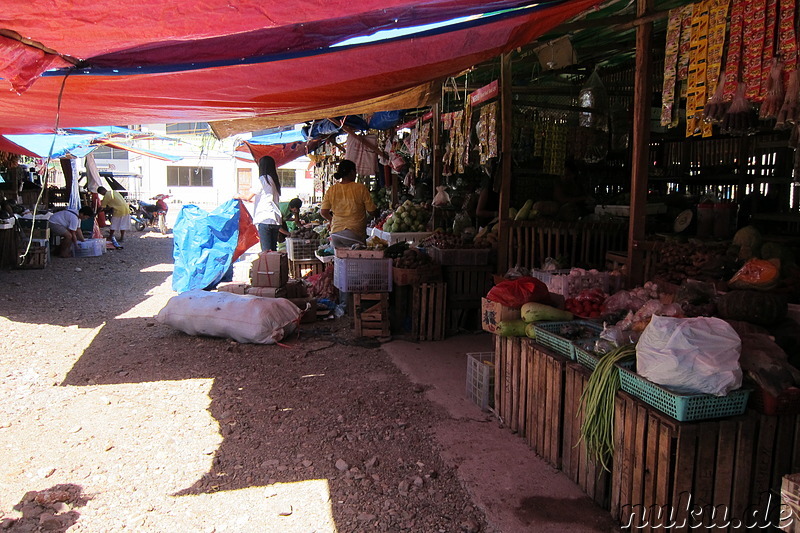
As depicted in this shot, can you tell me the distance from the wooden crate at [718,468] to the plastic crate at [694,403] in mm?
35

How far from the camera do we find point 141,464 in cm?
393

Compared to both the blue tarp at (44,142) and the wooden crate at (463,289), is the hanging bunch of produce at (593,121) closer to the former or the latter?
the wooden crate at (463,289)

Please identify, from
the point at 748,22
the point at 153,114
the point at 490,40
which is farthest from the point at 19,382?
the point at 748,22

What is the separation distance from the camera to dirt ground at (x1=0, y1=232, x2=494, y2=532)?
334 cm

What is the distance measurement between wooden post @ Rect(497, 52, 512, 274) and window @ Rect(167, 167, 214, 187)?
97.1 feet

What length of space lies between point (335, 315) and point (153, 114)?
3.85 m

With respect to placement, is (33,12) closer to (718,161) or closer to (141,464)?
(141,464)

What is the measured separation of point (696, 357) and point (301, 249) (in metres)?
8.94

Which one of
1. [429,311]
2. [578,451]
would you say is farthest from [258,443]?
[429,311]

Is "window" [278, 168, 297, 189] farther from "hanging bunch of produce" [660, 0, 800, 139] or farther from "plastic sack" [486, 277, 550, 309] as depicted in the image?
"hanging bunch of produce" [660, 0, 800, 139]

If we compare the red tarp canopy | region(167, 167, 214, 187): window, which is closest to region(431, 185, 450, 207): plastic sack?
the red tarp canopy

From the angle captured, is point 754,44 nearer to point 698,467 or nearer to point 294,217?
point 698,467

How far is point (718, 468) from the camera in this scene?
107 inches

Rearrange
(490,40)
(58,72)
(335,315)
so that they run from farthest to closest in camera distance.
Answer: (335,315), (490,40), (58,72)
